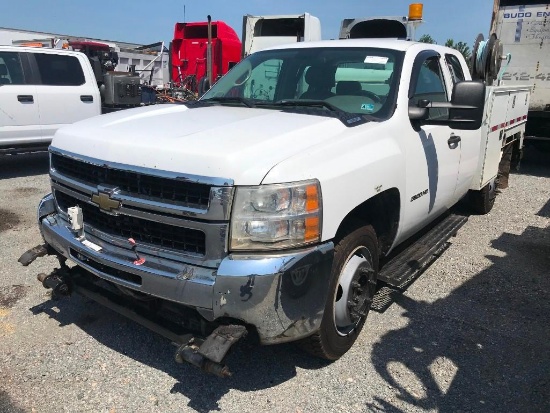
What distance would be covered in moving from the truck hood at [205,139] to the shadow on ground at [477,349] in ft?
5.03

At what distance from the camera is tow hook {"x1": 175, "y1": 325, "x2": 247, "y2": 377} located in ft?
7.70

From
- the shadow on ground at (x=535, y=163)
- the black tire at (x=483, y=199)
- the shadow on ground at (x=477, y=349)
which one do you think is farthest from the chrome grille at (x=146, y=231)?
the shadow on ground at (x=535, y=163)

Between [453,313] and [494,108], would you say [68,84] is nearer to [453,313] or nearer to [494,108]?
[494,108]

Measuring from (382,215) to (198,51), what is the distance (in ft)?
42.5

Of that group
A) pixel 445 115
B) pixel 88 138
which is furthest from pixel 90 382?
pixel 445 115

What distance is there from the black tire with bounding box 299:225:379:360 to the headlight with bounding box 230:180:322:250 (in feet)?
1.48

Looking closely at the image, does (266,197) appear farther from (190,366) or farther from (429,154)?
(429,154)

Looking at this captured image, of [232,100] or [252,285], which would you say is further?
[232,100]

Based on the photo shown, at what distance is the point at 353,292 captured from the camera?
10.1 ft

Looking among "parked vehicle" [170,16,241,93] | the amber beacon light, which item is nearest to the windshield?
the amber beacon light

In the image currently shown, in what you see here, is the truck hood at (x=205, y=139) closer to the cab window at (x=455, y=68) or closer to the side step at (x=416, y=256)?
the side step at (x=416, y=256)

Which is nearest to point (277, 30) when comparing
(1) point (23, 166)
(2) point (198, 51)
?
(2) point (198, 51)

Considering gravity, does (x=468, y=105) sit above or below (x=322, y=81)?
below

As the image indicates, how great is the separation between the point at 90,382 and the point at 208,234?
4.26 ft
